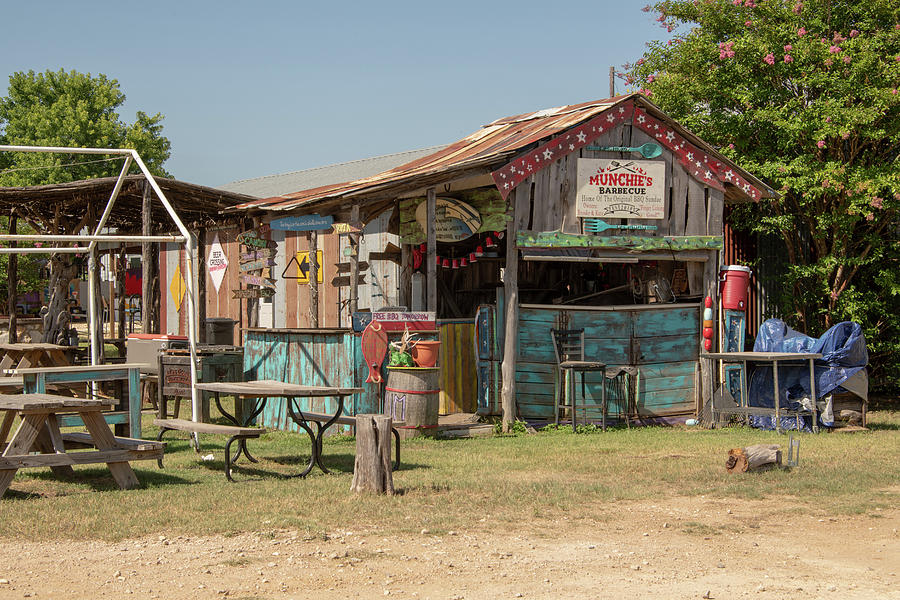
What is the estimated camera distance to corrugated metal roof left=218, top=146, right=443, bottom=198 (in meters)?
26.2

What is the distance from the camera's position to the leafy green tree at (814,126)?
15172 mm

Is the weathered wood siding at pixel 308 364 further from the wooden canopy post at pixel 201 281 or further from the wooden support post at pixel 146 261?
the wooden canopy post at pixel 201 281

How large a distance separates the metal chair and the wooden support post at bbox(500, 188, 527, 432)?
0.64 m

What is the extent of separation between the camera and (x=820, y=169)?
15445 millimetres

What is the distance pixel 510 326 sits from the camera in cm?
1284

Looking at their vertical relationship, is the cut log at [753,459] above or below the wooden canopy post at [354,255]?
below

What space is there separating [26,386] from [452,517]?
4761 millimetres

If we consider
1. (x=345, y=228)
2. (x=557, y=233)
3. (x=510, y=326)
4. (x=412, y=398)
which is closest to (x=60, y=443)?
(x=412, y=398)

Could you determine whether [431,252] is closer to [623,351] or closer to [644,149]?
[623,351]

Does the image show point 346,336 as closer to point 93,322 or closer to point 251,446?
point 251,446

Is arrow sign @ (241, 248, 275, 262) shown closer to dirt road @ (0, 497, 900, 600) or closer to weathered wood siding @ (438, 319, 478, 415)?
weathered wood siding @ (438, 319, 478, 415)

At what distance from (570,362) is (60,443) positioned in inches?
265

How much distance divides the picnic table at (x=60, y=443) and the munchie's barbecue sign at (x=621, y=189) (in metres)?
7.13

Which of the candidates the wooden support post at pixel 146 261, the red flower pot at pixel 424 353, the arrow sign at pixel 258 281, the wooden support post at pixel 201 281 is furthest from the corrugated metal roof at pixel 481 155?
the wooden support post at pixel 201 281
